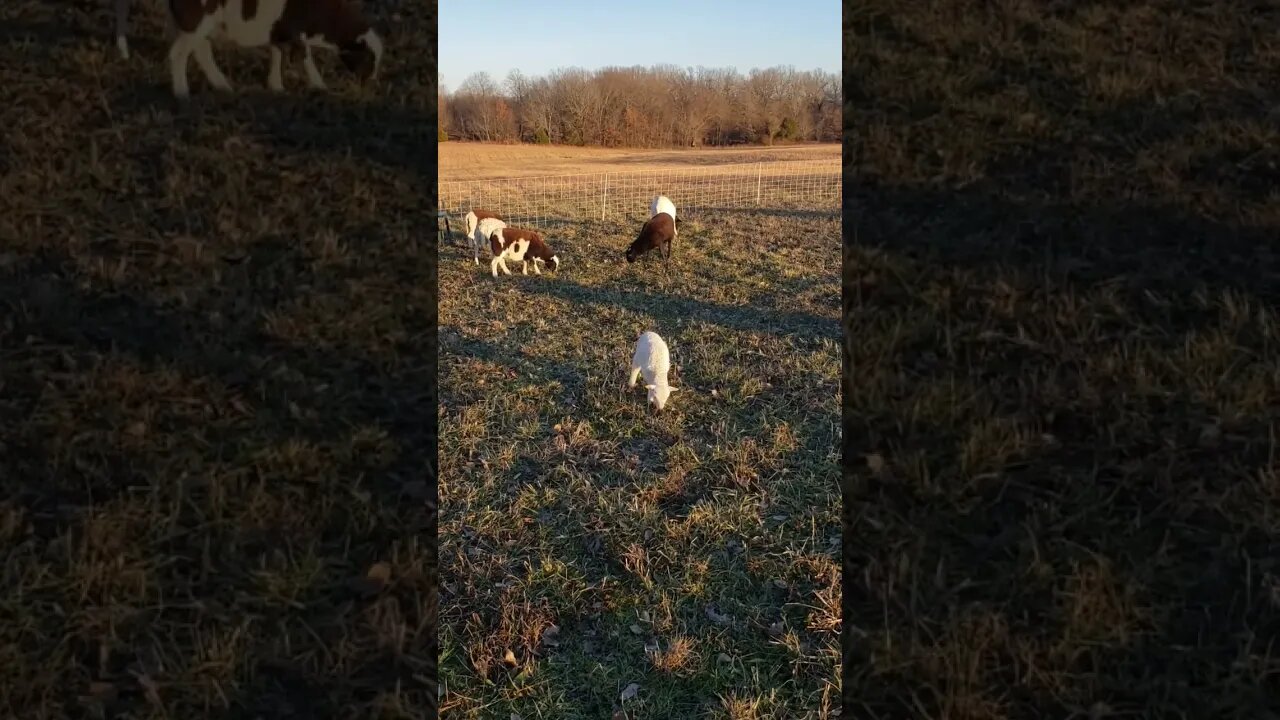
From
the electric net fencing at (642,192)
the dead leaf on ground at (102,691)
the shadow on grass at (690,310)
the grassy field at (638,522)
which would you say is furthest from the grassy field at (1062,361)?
the electric net fencing at (642,192)

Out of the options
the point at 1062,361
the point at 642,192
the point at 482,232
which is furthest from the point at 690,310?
the point at 642,192

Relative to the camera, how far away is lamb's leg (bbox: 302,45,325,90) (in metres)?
2.08

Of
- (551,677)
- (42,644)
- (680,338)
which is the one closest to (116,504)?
(42,644)

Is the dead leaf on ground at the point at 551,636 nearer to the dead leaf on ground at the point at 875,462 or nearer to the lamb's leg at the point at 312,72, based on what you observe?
the dead leaf on ground at the point at 875,462

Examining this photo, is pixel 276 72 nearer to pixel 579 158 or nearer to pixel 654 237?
pixel 654 237

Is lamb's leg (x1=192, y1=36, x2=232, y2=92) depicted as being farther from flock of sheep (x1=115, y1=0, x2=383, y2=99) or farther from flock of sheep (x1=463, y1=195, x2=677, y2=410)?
flock of sheep (x1=463, y1=195, x2=677, y2=410)

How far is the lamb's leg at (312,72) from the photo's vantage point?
208cm

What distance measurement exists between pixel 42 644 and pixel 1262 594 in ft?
9.20

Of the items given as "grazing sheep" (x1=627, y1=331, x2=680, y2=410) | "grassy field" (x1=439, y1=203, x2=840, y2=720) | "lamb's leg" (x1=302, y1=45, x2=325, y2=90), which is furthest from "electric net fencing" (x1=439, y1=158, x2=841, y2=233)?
"lamb's leg" (x1=302, y1=45, x2=325, y2=90)

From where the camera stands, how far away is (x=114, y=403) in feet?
7.14

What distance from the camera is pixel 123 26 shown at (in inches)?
89.6

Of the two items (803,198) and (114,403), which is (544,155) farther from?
(114,403)

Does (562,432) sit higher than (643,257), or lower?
lower

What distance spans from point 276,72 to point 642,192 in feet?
37.4
